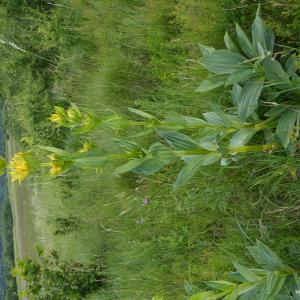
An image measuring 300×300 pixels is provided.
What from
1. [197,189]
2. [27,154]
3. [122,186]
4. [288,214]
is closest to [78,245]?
[122,186]

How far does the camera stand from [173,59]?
7.91 ft

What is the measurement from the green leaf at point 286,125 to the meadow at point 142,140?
0.13 m

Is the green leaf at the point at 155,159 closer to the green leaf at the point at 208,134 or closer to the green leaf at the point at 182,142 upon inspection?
the green leaf at the point at 182,142

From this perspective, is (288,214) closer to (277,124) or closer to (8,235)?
(277,124)

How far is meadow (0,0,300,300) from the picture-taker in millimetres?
1904

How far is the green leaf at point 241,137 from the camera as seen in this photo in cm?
152

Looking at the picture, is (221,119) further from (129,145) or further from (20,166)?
(20,166)

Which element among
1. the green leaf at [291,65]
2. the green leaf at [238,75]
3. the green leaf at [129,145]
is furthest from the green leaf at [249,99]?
the green leaf at [129,145]

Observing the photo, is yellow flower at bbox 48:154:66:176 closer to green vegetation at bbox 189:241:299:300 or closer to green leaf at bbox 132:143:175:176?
green leaf at bbox 132:143:175:176

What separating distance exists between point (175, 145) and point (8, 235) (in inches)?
195

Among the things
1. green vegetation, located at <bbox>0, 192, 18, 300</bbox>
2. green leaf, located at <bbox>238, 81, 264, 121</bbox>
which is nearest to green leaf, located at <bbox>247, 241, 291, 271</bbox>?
green leaf, located at <bbox>238, 81, 264, 121</bbox>

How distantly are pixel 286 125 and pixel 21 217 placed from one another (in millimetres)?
4587

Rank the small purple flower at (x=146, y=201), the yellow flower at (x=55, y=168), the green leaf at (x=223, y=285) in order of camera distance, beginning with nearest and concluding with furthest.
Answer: the yellow flower at (x=55, y=168) < the green leaf at (x=223, y=285) < the small purple flower at (x=146, y=201)

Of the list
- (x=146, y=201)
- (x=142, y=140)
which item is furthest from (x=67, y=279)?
(x=142, y=140)
